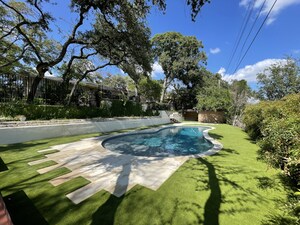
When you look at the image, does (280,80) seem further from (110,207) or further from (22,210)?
(22,210)

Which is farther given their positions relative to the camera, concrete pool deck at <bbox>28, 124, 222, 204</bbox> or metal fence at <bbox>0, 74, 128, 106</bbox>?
metal fence at <bbox>0, 74, 128, 106</bbox>

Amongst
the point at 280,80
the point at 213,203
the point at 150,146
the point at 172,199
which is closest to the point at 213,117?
the point at 280,80

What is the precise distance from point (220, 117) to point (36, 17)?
23.7 metres

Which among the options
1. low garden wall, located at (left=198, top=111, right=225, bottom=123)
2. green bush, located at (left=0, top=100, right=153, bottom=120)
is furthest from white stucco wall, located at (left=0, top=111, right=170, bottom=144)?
low garden wall, located at (left=198, top=111, right=225, bottom=123)

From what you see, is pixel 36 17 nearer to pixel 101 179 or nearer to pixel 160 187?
pixel 101 179

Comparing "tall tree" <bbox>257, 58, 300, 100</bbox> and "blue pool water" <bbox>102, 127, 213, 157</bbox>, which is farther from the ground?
"tall tree" <bbox>257, 58, 300, 100</bbox>

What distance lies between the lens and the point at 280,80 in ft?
57.2

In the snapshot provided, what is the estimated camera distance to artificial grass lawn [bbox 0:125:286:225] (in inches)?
100

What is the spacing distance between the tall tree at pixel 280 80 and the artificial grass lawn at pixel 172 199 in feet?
56.2

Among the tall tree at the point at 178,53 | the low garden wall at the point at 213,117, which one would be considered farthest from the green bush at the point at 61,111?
the tall tree at the point at 178,53

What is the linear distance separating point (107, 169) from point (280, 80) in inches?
820

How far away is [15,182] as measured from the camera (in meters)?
3.45

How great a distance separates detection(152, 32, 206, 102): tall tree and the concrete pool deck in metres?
22.6

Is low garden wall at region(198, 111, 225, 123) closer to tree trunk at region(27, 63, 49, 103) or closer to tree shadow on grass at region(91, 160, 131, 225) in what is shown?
tree trunk at region(27, 63, 49, 103)
